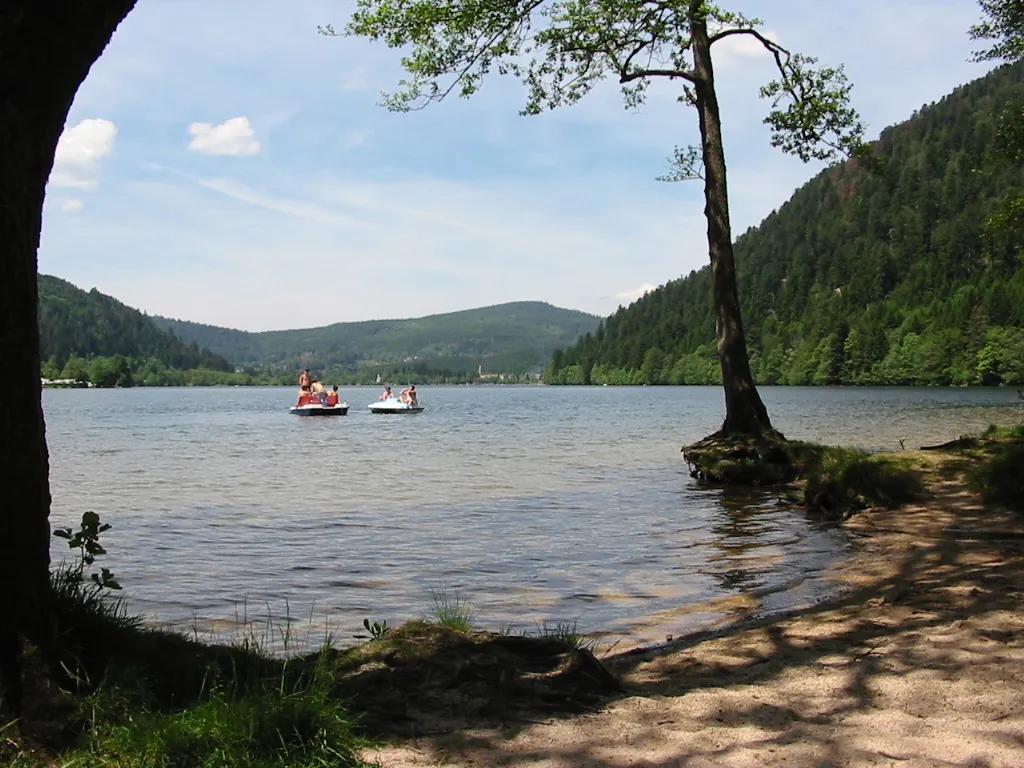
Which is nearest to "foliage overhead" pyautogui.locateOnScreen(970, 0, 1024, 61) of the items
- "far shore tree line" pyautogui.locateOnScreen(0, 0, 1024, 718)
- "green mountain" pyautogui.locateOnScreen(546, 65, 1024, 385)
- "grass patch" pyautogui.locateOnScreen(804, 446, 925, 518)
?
"far shore tree line" pyautogui.locateOnScreen(0, 0, 1024, 718)

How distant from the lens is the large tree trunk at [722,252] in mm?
19375

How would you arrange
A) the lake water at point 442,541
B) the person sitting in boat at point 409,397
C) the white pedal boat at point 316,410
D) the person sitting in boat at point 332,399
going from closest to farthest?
the lake water at point 442,541, the white pedal boat at point 316,410, the person sitting in boat at point 332,399, the person sitting in boat at point 409,397

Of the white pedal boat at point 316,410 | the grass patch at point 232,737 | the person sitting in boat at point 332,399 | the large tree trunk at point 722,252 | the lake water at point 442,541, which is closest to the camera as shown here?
the grass patch at point 232,737

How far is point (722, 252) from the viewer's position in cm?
1983

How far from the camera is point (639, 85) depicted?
68.4 ft

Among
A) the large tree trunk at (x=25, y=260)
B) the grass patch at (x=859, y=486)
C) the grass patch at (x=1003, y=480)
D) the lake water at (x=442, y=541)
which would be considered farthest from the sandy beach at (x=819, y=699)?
the grass patch at (x=859, y=486)

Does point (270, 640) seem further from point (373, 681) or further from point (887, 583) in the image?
point (887, 583)

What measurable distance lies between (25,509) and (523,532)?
36.6ft

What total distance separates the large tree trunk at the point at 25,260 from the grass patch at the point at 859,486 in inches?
478

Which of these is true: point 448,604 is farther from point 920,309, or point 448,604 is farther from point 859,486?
point 920,309

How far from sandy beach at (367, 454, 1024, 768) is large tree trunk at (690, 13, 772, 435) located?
1152 cm

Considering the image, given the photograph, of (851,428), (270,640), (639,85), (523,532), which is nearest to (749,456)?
(523,532)

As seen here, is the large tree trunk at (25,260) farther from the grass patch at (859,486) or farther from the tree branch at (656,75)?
the tree branch at (656,75)

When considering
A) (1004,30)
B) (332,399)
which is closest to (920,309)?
(332,399)
